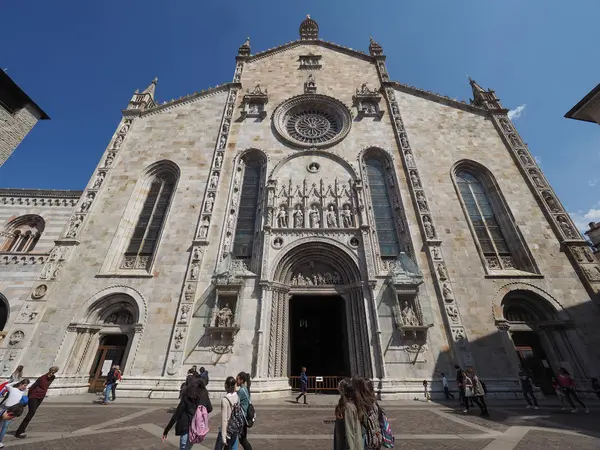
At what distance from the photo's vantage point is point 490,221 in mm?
16594

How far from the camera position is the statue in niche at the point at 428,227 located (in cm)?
1510

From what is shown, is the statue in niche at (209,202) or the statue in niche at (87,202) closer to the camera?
the statue in niche at (209,202)

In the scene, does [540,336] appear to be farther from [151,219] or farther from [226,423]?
[151,219]

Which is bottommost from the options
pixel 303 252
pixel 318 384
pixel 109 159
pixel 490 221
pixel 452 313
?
pixel 318 384

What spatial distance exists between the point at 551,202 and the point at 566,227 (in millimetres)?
1691

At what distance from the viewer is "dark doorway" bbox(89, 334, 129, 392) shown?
42.8 feet

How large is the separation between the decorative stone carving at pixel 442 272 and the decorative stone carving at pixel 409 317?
2428 mm

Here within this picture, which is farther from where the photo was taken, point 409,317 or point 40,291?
point 40,291

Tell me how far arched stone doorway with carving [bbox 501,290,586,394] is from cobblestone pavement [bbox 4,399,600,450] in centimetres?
316

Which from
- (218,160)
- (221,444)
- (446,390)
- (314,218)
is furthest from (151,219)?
(446,390)

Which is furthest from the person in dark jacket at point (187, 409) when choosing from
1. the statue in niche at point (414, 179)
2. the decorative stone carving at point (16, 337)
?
the statue in niche at point (414, 179)

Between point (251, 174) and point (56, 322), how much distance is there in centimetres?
1270

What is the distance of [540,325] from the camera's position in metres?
13.1

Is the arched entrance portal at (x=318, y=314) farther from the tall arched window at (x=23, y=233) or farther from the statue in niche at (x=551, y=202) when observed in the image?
the tall arched window at (x=23, y=233)
